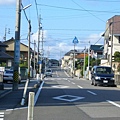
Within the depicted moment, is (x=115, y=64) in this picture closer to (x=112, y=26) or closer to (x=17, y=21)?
(x=112, y=26)

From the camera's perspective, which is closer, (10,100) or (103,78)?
(10,100)

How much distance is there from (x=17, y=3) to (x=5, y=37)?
222ft

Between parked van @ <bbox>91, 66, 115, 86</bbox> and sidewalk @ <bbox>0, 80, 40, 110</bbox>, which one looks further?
parked van @ <bbox>91, 66, 115, 86</bbox>

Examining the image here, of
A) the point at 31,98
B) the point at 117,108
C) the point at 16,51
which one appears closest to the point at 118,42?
the point at 16,51

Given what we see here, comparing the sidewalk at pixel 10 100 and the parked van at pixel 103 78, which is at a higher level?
the parked van at pixel 103 78

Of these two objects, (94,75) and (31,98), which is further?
(94,75)

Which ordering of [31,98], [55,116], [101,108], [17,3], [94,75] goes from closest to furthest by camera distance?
[31,98]
[55,116]
[101,108]
[17,3]
[94,75]

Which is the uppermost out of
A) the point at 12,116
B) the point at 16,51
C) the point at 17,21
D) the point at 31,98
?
the point at 17,21

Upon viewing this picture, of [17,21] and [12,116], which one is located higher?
[17,21]

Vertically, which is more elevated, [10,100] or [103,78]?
[103,78]

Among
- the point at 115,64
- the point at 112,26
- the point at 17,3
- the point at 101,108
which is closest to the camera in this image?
the point at 101,108

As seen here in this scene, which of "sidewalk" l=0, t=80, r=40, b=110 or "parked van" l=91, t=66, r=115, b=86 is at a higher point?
"parked van" l=91, t=66, r=115, b=86

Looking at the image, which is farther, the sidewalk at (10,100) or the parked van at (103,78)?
the parked van at (103,78)

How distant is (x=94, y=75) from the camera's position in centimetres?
3609
